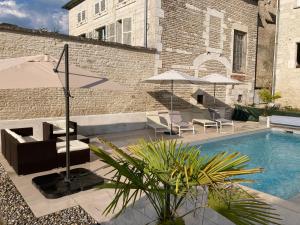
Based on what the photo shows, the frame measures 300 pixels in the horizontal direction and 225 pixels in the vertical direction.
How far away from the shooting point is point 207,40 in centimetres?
1326

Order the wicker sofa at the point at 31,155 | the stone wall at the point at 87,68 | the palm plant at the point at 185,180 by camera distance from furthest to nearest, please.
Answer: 1. the stone wall at the point at 87,68
2. the wicker sofa at the point at 31,155
3. the palm plant at the point at 185,180

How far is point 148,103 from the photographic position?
1127cm

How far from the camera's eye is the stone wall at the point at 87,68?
7.98 meters

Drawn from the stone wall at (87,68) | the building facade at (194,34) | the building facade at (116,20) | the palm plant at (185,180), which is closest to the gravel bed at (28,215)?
the palm plant at (185,180)

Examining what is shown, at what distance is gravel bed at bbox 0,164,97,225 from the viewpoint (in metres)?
3.47

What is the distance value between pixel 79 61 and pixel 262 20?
513 inches

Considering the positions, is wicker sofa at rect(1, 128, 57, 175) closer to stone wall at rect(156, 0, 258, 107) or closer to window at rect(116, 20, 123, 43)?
stone wall at rect(156, 0, 258, 107)

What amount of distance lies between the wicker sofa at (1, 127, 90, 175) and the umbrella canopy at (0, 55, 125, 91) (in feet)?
4.74

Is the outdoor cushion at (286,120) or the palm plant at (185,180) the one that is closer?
the palm plant at (185,180)

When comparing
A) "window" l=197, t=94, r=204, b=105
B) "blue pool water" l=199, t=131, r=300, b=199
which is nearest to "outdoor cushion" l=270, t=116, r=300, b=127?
"blue pool water" l=199, t=131, r=300, b=199

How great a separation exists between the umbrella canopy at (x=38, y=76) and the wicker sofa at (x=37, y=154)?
4.74 ft

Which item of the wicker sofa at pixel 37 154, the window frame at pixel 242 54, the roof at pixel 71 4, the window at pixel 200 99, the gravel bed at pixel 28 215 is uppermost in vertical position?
the roof at pixel 71 4

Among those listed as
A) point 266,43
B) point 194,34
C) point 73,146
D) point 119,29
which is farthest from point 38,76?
point 266,43

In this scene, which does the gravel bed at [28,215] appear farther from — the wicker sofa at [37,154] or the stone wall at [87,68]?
the stone wall at [87,68]
